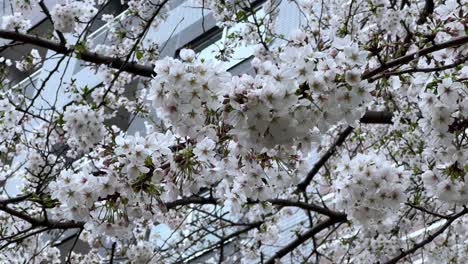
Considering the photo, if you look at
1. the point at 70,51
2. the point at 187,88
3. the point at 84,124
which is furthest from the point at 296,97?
the point at 70,51

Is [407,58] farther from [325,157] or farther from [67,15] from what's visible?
[67,15]

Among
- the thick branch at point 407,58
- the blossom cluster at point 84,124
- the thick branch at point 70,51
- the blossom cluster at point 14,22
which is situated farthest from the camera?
the blossom cluster at point 14,22

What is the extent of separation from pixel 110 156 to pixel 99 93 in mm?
5503

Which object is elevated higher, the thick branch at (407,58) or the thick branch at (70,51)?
the thick branch at (70,51)

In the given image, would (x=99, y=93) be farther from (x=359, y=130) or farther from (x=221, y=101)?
(x=221, y=101)

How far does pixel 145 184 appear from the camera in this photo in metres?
2.75

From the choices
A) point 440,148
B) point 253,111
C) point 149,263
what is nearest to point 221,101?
point 253,111

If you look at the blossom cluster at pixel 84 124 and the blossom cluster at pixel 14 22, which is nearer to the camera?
the blossom cluster at pixel 84 124

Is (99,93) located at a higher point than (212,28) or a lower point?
lower

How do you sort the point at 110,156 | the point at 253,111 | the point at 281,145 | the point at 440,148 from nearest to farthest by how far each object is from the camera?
1. the point at 253,111
2. the point at 281,145
3. the point at 110,156
4. the point at 440,148

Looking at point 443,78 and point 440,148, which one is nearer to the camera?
point 443,78

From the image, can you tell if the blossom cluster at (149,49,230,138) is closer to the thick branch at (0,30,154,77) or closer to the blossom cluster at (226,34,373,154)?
the blossom cluster at (226,34,373,154)

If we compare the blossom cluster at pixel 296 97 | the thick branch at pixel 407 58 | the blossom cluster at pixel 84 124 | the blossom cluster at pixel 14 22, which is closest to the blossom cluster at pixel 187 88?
the blossom cluster at pixel 296 97

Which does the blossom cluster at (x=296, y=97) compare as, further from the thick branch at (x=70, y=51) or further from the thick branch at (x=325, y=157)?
the thick branch at (x=325, y=157)
